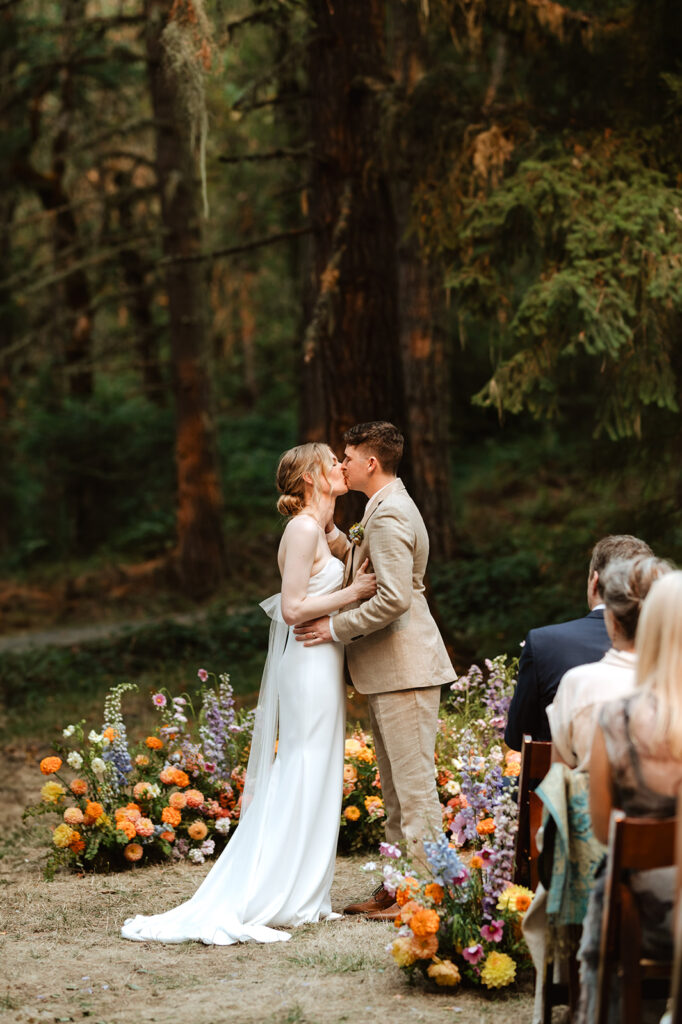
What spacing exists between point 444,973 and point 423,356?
35.9 ft

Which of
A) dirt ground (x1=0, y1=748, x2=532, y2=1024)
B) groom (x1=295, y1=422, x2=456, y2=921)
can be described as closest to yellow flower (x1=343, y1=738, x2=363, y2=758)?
dirt ground (x1=0, y1=748, x2=532, y2=1024)

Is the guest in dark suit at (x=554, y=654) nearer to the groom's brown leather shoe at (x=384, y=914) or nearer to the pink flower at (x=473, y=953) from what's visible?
the pink flower at (x=473, y=953)

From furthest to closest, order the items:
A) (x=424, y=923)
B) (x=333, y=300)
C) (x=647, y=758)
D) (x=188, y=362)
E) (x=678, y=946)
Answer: (x=188, y=362)
(x=333, y=300)
(x=424, y=923)
(x=647, y=758)
(x=678, y=946)

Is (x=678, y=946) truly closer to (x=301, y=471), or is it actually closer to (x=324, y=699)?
(x=324, y=699)

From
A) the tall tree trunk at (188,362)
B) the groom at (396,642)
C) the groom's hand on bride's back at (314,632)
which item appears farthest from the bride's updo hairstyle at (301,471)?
the tall tree trunk at (188,362)

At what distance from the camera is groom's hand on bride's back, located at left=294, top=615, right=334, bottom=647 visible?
16.6ft

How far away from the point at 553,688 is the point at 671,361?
4.71 m

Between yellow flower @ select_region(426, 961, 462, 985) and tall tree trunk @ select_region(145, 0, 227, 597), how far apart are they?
1151 cm

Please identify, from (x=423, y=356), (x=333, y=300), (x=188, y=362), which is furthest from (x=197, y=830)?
(x=188, y=362)

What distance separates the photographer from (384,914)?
4.99m

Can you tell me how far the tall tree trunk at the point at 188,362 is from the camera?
1466cm

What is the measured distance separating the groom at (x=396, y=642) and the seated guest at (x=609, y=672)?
1.35m

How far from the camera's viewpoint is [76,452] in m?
19.5

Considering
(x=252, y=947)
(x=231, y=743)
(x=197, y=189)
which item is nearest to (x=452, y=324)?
(x=197, y=189)
